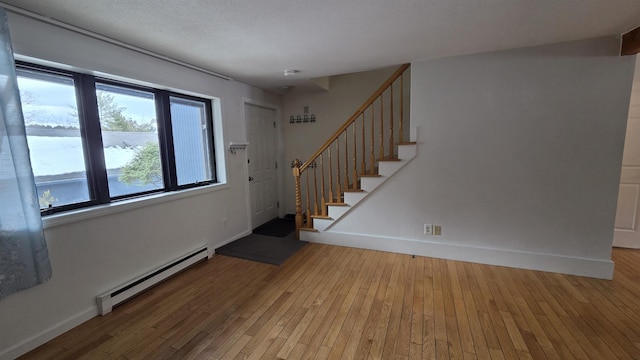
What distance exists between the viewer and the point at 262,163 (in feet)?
14.2

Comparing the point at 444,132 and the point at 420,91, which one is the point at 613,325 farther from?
the point at 420,91

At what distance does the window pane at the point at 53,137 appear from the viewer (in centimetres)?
181

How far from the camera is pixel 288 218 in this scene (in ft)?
15.5

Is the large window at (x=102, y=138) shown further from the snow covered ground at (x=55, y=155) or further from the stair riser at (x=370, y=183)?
the stair riser at (x=370, y=183)

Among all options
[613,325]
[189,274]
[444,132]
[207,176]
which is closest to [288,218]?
[207,176]

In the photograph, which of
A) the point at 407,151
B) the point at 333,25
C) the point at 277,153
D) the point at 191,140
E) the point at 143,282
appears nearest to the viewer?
the point at 333,25

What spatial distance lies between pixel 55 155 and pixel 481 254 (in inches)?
158

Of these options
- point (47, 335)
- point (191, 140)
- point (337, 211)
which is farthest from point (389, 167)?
point (47, 335)

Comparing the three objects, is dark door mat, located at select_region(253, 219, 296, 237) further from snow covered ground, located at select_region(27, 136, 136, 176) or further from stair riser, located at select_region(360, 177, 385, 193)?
snow covered ground, located at select_region(27, 136, 136, 176)

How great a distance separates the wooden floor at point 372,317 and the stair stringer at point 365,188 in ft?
2.57

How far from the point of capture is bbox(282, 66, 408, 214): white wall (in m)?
4.04

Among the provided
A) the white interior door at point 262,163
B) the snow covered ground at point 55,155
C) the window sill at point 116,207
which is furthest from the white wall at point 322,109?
the snow covered ground at point 55,155

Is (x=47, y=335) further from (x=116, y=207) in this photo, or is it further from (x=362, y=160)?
(x=362, y=160)

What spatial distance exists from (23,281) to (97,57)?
170 cm
